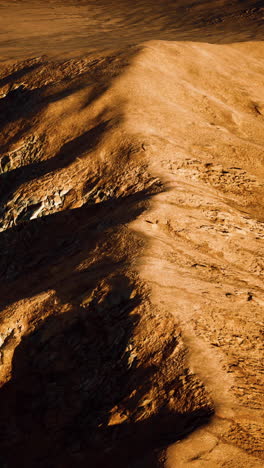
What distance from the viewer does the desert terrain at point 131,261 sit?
427cm

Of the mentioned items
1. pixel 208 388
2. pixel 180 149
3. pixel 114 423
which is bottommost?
pixel 114 423

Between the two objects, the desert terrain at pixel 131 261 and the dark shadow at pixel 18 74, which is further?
the dark shadow at pixel 18 74

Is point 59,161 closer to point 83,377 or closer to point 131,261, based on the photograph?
point 131,261

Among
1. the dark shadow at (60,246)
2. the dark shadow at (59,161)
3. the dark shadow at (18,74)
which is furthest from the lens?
the dark shadow at (18,74)

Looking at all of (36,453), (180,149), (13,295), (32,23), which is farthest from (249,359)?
(32,23)

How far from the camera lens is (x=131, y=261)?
226 inches

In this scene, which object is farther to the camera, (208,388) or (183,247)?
(183,247)

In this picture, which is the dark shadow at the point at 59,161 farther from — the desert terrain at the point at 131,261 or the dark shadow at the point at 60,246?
the dark shadow at the point at 60,246

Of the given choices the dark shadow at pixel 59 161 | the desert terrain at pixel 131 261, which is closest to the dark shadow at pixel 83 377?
the desert terrain at pixel 131 261

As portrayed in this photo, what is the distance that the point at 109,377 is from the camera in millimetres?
4906

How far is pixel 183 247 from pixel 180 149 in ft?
8.26

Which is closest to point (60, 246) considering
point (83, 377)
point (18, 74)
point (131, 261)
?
point (131, 261)

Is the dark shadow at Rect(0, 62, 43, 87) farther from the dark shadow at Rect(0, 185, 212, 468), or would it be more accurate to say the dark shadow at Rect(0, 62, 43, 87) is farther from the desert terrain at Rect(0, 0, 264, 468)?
the dark shadow at Rect(0, 185, 212, 468)

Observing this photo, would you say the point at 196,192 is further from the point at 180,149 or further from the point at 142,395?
the point at 142,395
